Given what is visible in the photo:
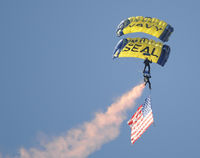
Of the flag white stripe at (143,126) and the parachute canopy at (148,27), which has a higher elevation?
the parachute canopy at (148,27)

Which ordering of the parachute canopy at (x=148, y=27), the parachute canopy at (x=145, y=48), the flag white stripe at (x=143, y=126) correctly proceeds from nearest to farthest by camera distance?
the flag white stripe at (x=143, y=126)
the parachute canopy at (x=148, y=27)
the parachute canopy at (x=145, y=48)

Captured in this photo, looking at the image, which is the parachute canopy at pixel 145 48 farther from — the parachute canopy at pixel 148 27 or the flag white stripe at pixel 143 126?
the flag white stripe at pixel 143 126

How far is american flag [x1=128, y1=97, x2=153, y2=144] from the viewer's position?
3924 centimetres

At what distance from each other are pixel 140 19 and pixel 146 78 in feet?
17.3

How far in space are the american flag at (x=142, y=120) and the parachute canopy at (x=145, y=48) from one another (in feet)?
12.7

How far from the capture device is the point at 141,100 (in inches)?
6230

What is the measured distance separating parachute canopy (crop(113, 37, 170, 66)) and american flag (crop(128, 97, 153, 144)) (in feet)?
12.7

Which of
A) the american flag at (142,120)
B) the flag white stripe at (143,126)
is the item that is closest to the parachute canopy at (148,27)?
the american flag at (142,120)

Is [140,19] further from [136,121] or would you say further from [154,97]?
[154,97]

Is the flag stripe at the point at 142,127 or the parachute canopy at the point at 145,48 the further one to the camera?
the parachute canopy at the point at 145,48

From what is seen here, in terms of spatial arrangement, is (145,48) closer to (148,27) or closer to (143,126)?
(148,27)

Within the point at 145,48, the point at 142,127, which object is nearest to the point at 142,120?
the point at 142,127

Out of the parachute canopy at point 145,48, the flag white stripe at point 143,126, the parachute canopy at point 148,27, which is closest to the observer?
the flag white stripe at point 143,126

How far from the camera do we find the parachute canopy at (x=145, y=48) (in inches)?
1572
